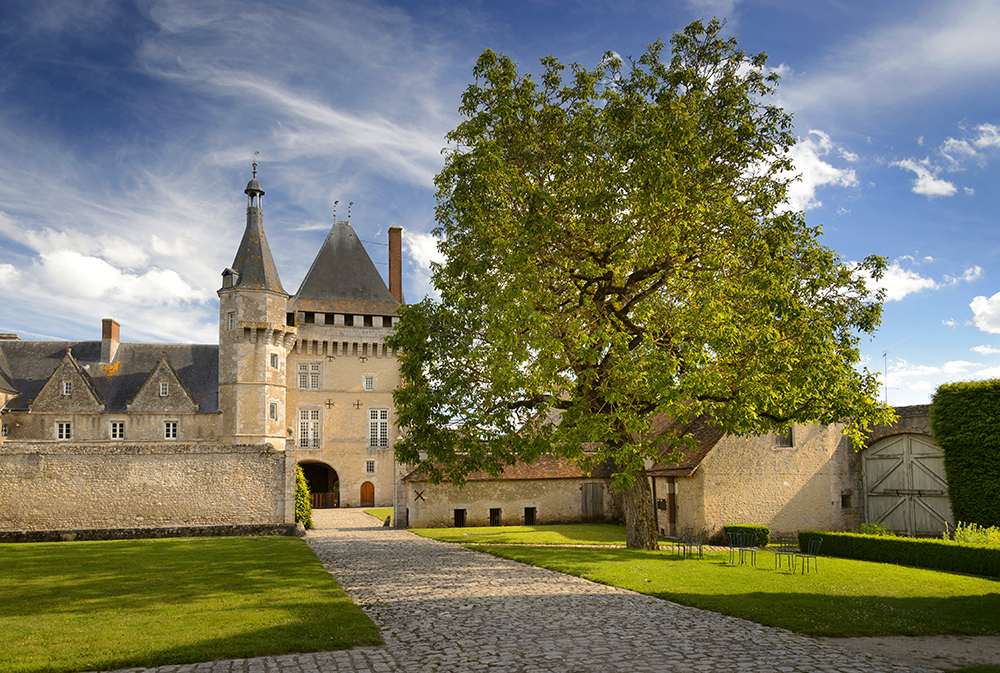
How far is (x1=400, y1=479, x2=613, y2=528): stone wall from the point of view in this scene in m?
27.0

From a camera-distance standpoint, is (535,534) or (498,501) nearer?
(535,534)

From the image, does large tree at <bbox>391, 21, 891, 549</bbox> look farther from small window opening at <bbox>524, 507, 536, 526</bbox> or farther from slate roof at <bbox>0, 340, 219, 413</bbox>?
slate roof at <bbox>0, 340, 219, 413</bbox>

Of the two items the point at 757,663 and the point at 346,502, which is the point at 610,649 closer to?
the point at 757,663

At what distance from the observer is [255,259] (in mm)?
37094

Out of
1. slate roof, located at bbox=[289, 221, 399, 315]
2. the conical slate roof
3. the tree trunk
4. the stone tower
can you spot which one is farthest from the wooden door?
the tree trunk

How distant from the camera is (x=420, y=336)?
16297 mm

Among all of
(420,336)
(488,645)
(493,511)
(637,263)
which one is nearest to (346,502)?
(493,511)

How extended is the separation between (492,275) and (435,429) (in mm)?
3898

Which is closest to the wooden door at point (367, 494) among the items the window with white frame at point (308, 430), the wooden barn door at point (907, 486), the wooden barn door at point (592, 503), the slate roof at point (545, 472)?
the window with white frame at point (308, 430)

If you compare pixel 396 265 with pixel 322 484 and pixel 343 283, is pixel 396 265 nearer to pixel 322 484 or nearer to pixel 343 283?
pixel 343 283

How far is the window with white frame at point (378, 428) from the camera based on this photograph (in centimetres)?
4119

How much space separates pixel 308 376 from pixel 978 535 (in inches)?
1306

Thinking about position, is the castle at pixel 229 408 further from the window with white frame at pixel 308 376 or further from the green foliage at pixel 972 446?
the green foliage at pixel 972 446

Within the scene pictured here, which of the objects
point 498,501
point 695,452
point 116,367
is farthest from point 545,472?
point 116,367
